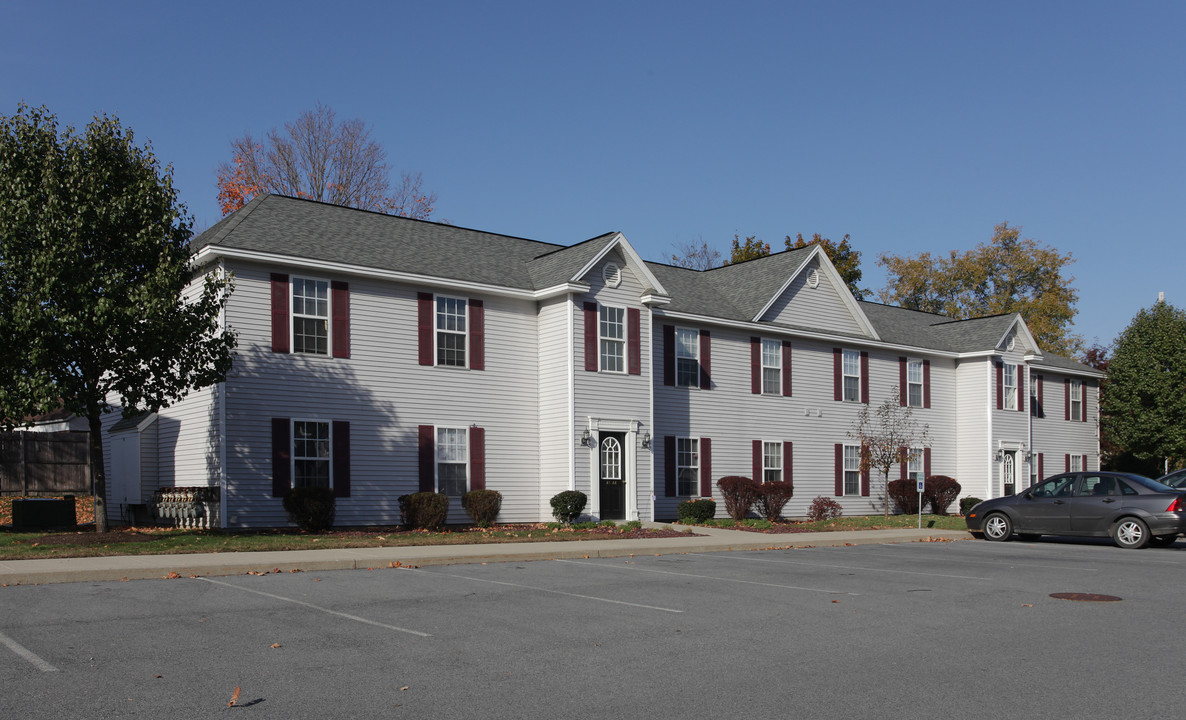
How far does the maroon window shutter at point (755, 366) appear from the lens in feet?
102

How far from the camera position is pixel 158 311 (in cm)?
1755

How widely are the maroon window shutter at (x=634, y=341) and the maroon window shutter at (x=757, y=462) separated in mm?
6185

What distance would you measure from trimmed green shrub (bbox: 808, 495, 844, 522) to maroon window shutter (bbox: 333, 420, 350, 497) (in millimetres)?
14346

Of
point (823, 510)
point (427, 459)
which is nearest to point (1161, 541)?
point (823, 510)

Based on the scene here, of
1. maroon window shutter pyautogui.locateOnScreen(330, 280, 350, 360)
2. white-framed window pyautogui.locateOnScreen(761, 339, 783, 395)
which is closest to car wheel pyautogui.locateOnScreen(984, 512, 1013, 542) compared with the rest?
Result: white-framed window pyautogui.locateOnScreen(761, 339, 783, 395)

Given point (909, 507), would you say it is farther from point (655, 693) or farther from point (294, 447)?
point (655, 693)

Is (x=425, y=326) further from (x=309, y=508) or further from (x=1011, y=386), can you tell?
(x=1011, y=386)

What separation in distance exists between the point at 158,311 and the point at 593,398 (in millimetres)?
11204

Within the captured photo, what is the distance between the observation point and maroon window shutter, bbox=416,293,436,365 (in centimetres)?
2402

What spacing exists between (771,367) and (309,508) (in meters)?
16.1

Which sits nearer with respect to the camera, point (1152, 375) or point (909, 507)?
point (909, 507)

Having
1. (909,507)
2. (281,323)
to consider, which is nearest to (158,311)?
(281,323)

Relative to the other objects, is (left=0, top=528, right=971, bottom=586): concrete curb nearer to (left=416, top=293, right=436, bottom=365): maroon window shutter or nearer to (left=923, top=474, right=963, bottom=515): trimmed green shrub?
(left=416, top=293, right=436, bottom=365): maroon window shutter

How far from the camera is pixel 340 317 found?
22.7 metres
